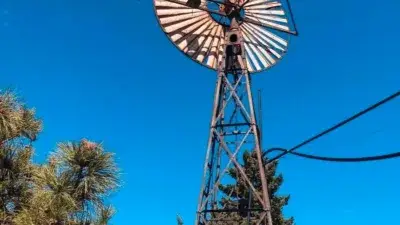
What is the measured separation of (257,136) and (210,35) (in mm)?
3838

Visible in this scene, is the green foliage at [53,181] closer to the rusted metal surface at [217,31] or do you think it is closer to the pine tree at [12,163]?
the pine tree at [12,163]

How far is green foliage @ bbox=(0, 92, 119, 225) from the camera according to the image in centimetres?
712

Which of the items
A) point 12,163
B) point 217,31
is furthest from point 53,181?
point 217,31

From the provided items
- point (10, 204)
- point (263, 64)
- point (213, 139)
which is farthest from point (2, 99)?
point (263, 64)

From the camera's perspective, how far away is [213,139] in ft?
34.9

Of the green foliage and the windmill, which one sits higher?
the windmill

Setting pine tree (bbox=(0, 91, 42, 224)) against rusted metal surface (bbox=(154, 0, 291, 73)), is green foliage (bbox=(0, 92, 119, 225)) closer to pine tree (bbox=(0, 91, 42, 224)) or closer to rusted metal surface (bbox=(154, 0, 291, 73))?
pine tree (bbox=(0, 91, 42, 224))

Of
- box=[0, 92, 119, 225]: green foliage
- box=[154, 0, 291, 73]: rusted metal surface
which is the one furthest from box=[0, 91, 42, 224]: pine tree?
box=[154, 0, 291, 73]: rusted metal surface

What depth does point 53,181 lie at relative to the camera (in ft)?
24.3

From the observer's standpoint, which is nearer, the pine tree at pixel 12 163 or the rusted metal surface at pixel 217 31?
the pine tree at pixel 12 163

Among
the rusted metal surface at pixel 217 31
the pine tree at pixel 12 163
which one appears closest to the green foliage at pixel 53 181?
the pine tree at pixel 12 163

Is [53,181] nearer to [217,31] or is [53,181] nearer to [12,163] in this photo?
[12,163]

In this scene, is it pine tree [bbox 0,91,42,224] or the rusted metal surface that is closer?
pine tree [bbox 0,91,42,224]

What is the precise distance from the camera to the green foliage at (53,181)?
7125 millimetres
